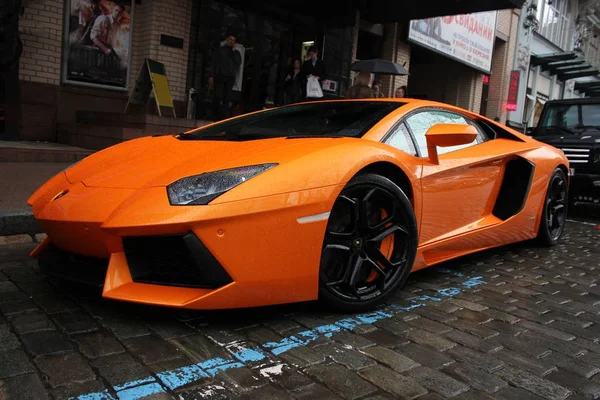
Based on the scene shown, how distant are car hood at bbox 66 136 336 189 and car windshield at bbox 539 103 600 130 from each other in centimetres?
655

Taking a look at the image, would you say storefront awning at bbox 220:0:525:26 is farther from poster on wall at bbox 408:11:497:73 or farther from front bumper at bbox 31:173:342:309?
front bumper at bbox 31:173:342:309

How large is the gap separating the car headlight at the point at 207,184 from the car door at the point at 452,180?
103 centimetres

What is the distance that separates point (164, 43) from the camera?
8.44m

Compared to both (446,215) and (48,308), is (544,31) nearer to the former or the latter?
(446,215)

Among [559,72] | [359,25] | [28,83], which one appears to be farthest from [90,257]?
[559,72]

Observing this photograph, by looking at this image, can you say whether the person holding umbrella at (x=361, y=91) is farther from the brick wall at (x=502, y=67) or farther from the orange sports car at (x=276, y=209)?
the brick wall at (x=502, y=67)

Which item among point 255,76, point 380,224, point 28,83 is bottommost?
point 380,224

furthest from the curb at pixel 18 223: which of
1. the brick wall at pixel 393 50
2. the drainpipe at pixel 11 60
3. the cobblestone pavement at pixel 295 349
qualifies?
the brick wall at pixel 393 50

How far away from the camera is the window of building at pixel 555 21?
831 inches

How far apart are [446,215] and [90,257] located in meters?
2.04

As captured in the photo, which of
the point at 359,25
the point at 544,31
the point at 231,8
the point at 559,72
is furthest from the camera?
the point at 559,72

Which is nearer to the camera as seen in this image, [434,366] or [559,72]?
[434,366]

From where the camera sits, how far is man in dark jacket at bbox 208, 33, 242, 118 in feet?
29.0

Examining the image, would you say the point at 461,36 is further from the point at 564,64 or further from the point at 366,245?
the point at 366,245
